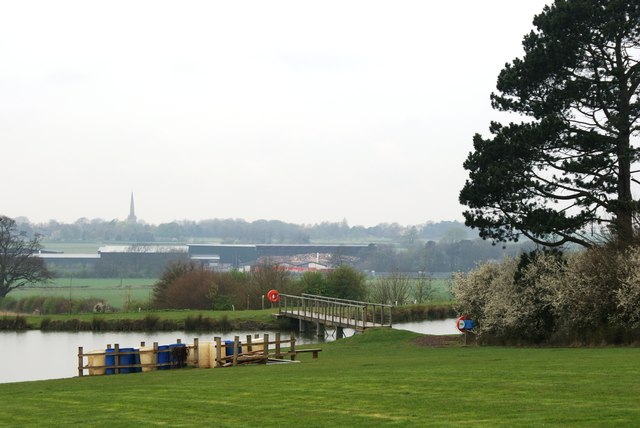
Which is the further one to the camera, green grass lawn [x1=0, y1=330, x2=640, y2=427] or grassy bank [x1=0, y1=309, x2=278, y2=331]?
grassy bank [x1=0, y1=309, x2=278, y2=331]

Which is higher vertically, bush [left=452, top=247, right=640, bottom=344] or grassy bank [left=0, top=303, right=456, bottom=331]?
bush [left=452, top=247, right=640, bottom=344]

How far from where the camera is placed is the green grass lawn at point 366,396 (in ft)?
45.6

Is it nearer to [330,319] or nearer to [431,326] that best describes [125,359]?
[330,319]

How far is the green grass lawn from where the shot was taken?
13.9 meters

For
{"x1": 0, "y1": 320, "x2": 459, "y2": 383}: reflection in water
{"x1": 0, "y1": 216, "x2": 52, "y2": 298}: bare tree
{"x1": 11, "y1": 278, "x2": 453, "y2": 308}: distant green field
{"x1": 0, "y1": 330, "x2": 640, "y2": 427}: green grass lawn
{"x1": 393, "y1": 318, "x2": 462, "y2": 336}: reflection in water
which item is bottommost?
{"x1": 0, "y1": 320, "x2": 459, "y2": 383}: reflection in water

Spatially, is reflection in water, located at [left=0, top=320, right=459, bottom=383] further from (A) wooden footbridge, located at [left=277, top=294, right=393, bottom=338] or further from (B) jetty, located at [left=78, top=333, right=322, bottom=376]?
(B) jetty, located at [left=78, top=333, right=322, bottom=376]

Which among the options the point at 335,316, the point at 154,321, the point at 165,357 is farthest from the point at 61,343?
the point at 165,357

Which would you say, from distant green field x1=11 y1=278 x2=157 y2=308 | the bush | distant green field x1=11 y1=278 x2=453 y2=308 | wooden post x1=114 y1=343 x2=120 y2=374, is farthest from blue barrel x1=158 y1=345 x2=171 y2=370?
distant green field x1=11 y1=278 x2=157 y2=308

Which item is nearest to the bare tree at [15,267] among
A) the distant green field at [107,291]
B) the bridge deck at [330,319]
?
the distant green field at [107,291]

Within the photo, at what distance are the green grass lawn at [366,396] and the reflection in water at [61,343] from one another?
1254cm

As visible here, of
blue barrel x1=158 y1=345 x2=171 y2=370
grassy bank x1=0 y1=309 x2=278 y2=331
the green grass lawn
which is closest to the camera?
the green grass lawn

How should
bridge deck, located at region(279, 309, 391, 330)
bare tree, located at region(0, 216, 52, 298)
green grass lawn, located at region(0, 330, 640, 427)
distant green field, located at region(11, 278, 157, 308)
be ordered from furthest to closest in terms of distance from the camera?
distant green field, located at region(11, 278, 157, 308), bare tree, located at region(0, 216, 52, 298), bridge deck, located at region(279, 309, 391, 330), green grass lawn, located at region(0, 330, 640, 427)

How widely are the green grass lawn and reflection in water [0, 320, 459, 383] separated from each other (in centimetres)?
1254

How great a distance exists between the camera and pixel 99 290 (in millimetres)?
104000
